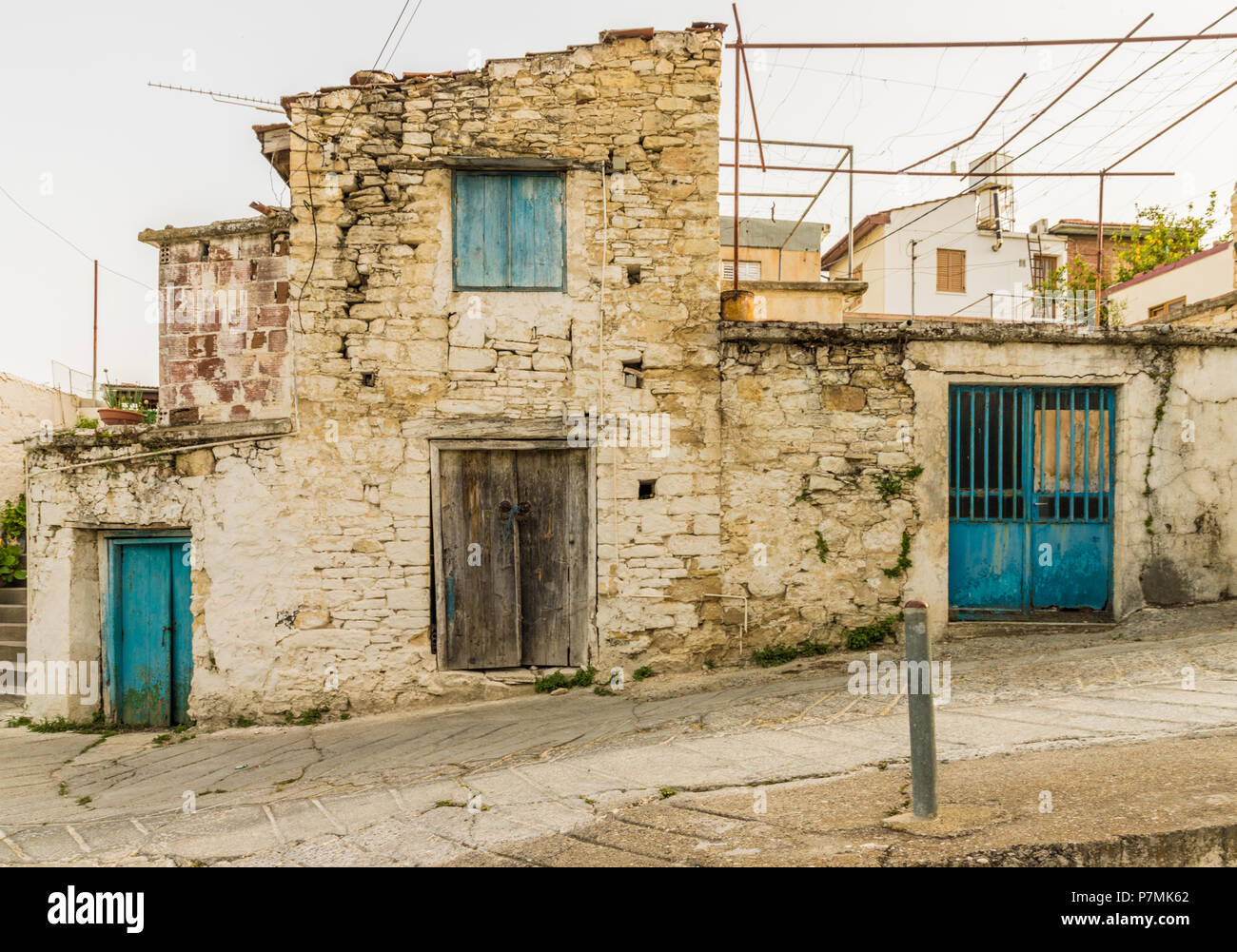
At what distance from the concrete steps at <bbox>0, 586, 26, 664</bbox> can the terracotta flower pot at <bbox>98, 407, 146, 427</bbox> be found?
333 centimetres

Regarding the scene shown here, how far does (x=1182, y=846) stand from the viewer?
3.09 m

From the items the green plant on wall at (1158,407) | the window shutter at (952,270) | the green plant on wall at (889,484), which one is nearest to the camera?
the green plant on wall at (889,484)

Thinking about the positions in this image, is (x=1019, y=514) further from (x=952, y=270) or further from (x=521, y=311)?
(x=952, y=270)

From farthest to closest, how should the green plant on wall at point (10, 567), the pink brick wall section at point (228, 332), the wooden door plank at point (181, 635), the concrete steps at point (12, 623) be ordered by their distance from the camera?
the green plant on wall at point (10, 567) → the concrete steps at point (12, 623) → the pink brick wall section at point (228, 332) → the wooden door plank at point (181, 635)

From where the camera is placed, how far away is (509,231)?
24.4 feet

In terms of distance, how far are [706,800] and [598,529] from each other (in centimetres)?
355

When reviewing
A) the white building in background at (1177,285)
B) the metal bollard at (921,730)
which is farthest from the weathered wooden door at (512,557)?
the white building in background at (1177,285)

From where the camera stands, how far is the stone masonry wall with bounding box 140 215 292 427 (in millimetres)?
8422

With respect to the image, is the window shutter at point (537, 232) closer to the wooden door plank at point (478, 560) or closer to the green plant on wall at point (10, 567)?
the wooden door plank at point (478, 560)

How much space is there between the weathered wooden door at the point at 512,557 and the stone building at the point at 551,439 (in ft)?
0.08

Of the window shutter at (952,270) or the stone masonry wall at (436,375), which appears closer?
the stone masonry wall at (436,375)

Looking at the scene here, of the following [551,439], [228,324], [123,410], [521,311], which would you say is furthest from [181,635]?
[521,311]

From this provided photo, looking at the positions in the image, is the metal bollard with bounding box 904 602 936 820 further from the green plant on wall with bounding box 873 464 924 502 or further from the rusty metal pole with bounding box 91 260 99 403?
the rusty metal pole with bounding box 91 260 99 403

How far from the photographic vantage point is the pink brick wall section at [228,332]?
27.6 ft
